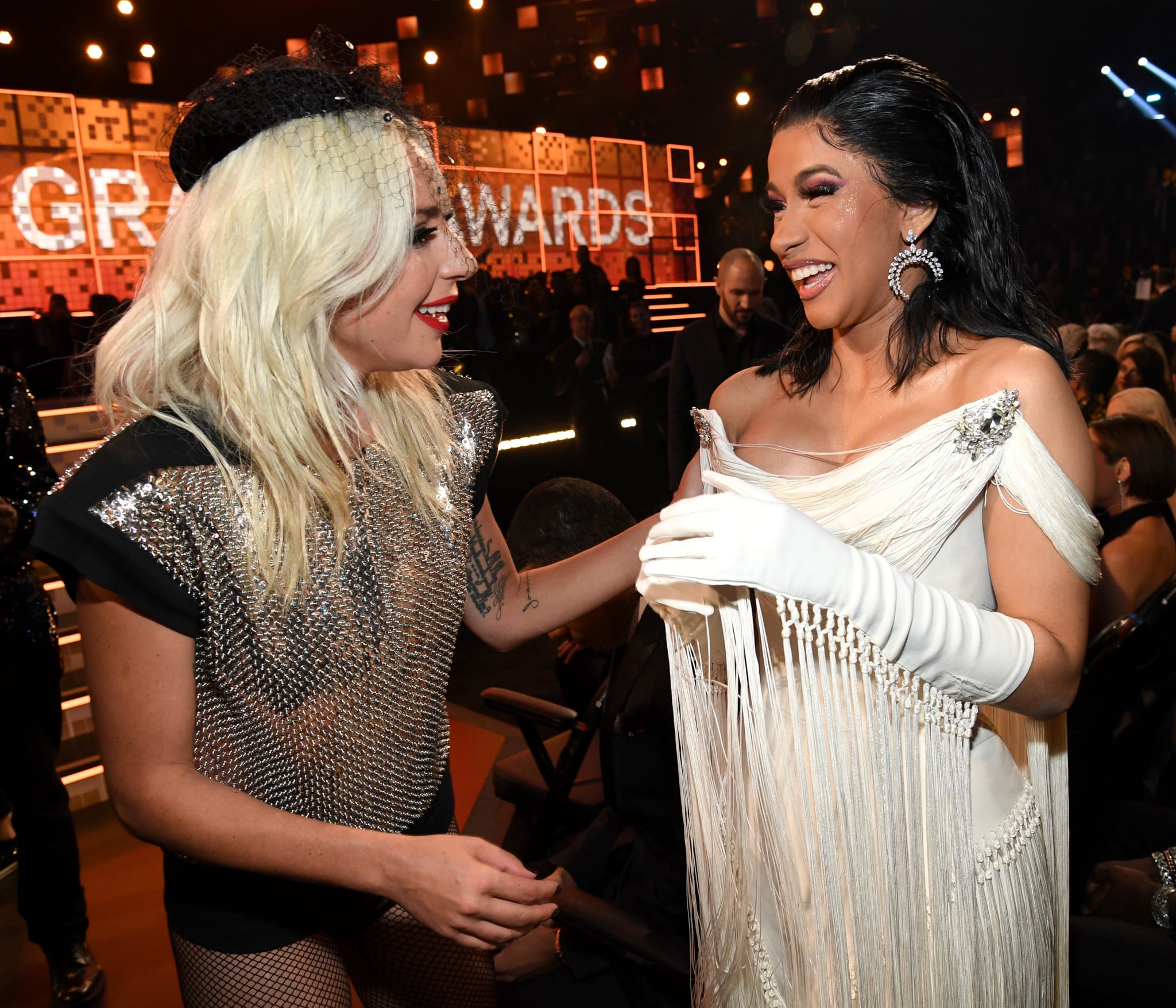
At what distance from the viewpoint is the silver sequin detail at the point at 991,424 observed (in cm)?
109

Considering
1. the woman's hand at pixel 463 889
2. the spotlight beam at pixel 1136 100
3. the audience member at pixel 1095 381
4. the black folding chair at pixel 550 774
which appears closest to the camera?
the woman's hand at pixel 463 889

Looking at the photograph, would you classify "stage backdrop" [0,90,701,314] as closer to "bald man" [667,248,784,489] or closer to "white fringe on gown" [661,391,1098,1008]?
"bald man" [667,248,784,489]

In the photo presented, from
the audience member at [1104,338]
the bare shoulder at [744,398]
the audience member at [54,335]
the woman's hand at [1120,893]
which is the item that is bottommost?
the woman's hand at [1120,893]

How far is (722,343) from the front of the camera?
13.1 feet

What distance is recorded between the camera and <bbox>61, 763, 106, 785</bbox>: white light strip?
10.8 ft

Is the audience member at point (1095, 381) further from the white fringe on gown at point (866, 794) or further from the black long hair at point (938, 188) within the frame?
the white fringe on gown at point (866, 794)

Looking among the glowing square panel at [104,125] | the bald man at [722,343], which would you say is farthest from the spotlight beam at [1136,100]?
the glowing square panel at [104,125]

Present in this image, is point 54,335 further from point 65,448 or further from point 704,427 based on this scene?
point 704,427

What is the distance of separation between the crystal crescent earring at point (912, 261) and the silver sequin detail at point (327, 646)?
2.34 feet

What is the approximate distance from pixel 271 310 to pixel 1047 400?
983 millimetres

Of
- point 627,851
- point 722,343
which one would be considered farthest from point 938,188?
point 722,343

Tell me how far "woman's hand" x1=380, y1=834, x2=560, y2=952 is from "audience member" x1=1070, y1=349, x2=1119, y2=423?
441 cm

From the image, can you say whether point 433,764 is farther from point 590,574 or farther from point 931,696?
point 931,696

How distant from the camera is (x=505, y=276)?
1.55m
